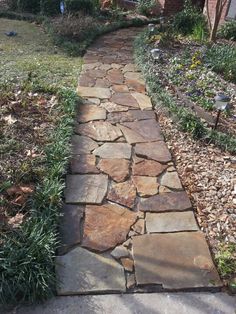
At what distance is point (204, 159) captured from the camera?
3463mm

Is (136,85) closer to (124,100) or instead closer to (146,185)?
(124,100)

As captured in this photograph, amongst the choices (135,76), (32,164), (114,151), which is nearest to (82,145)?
(114,151)

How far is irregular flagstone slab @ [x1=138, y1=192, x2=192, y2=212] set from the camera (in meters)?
2.81

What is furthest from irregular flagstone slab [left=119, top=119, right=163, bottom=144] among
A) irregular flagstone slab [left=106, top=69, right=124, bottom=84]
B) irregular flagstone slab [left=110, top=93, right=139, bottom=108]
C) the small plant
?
the small plant

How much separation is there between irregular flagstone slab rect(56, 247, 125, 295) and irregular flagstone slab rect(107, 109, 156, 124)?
6.79 feet

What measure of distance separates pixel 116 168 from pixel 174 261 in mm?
1178

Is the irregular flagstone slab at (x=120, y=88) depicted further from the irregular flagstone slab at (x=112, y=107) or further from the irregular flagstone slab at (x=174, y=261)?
the irregular flagstone slab at (x=174, y=261)

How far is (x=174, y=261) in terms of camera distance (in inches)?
92.7

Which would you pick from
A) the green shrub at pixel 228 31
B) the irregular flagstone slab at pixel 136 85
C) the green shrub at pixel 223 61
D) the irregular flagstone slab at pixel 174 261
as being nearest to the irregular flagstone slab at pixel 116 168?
the irregular flagstone slab at pixel 174 261

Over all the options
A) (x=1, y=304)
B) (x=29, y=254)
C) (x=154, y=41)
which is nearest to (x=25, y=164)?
(x=29, y=254)

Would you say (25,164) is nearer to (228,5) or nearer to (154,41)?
(154,41)

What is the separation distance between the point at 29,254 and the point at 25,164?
104cm

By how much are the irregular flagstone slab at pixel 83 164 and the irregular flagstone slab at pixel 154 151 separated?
0.51 meters

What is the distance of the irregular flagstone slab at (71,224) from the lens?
2.46m
